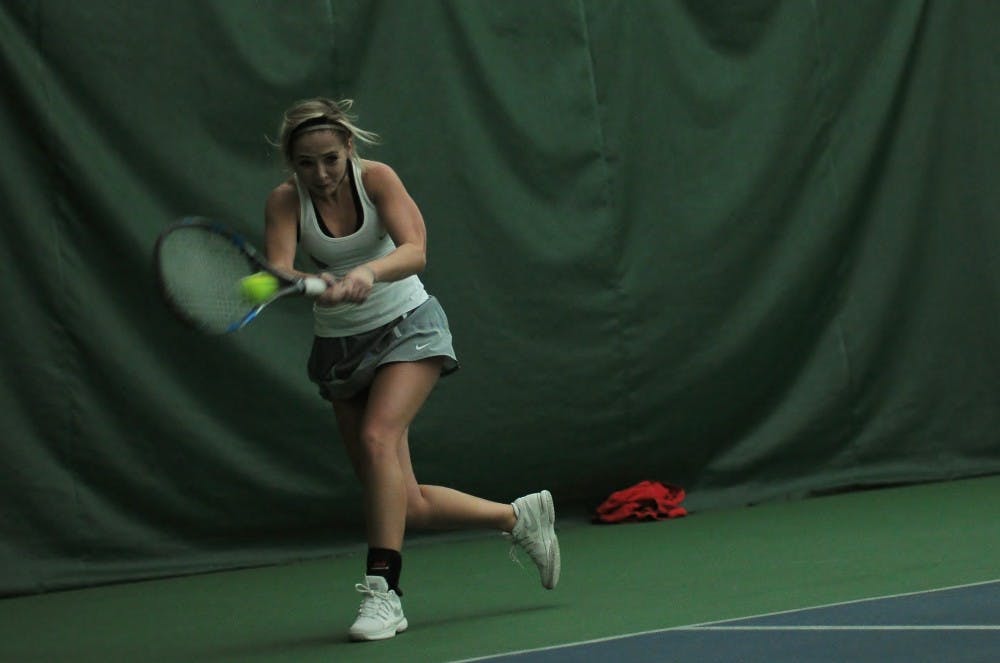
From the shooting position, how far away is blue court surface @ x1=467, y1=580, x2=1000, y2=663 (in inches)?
124

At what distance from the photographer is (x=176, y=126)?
19.3ft

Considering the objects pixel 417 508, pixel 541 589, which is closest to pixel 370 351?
pixel 417 508

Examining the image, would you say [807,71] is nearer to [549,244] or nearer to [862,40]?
[862,40]

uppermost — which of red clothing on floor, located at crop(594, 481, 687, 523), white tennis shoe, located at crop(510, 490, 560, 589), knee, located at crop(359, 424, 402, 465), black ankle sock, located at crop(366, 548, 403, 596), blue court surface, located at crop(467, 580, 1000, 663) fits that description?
red clothing on floor, located at crop(594, 481, 687, 523)

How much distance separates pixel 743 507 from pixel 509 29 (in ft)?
6.68

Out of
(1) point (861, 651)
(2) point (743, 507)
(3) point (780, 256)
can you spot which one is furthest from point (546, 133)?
(1) point (861, 651)

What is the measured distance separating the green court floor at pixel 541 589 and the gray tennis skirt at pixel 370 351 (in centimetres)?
61

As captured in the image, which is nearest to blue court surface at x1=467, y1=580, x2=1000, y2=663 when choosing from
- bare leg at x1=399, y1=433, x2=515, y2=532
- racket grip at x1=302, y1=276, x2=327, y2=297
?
bare leg at x1=399, y1=433, x2=515, y2=532

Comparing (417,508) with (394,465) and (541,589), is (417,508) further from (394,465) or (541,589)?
(541,589)

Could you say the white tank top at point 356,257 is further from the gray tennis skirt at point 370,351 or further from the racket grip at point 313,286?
the racket grip at point 313,286

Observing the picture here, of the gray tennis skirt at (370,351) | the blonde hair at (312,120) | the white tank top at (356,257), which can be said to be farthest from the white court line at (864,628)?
the blonde hair at (312,120)

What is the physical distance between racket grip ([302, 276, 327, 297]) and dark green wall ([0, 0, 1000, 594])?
2232 millimetres

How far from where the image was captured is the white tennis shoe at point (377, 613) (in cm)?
400

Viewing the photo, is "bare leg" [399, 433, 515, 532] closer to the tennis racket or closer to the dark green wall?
the tennis racket
